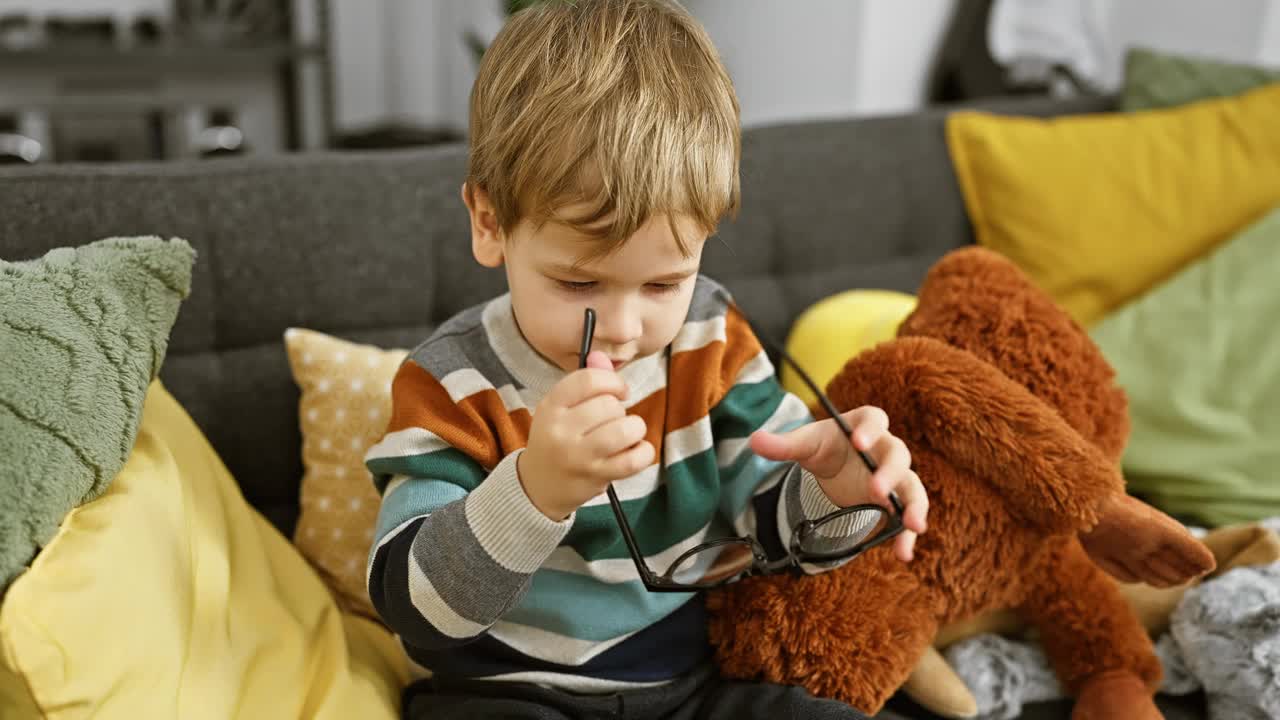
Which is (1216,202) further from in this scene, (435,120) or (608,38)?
(435,120)

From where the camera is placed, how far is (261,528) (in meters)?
1.08

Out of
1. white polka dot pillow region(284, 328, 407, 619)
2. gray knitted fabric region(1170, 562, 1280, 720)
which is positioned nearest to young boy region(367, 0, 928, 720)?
white polka dot pillow region(284, 328, 407, 619)

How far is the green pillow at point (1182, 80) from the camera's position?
1811mm

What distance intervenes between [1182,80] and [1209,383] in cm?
61

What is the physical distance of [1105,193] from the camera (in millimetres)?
1688

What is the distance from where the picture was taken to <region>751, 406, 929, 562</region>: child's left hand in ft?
2.53

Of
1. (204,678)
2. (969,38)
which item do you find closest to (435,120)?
(969,38)

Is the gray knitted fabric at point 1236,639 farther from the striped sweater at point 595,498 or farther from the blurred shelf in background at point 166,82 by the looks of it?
the blurred shelf in background at point 166,82

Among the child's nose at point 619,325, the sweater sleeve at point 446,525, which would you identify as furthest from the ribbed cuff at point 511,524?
the child's nose at point 619,325

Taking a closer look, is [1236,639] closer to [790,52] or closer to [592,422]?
[592,422]

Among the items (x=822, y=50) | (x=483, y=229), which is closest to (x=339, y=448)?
(x=483, y=229)

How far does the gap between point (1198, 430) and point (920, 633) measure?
0.64m

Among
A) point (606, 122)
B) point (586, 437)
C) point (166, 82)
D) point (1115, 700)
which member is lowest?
point (166, 82)

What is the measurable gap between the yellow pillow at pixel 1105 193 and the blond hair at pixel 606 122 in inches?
37.9
